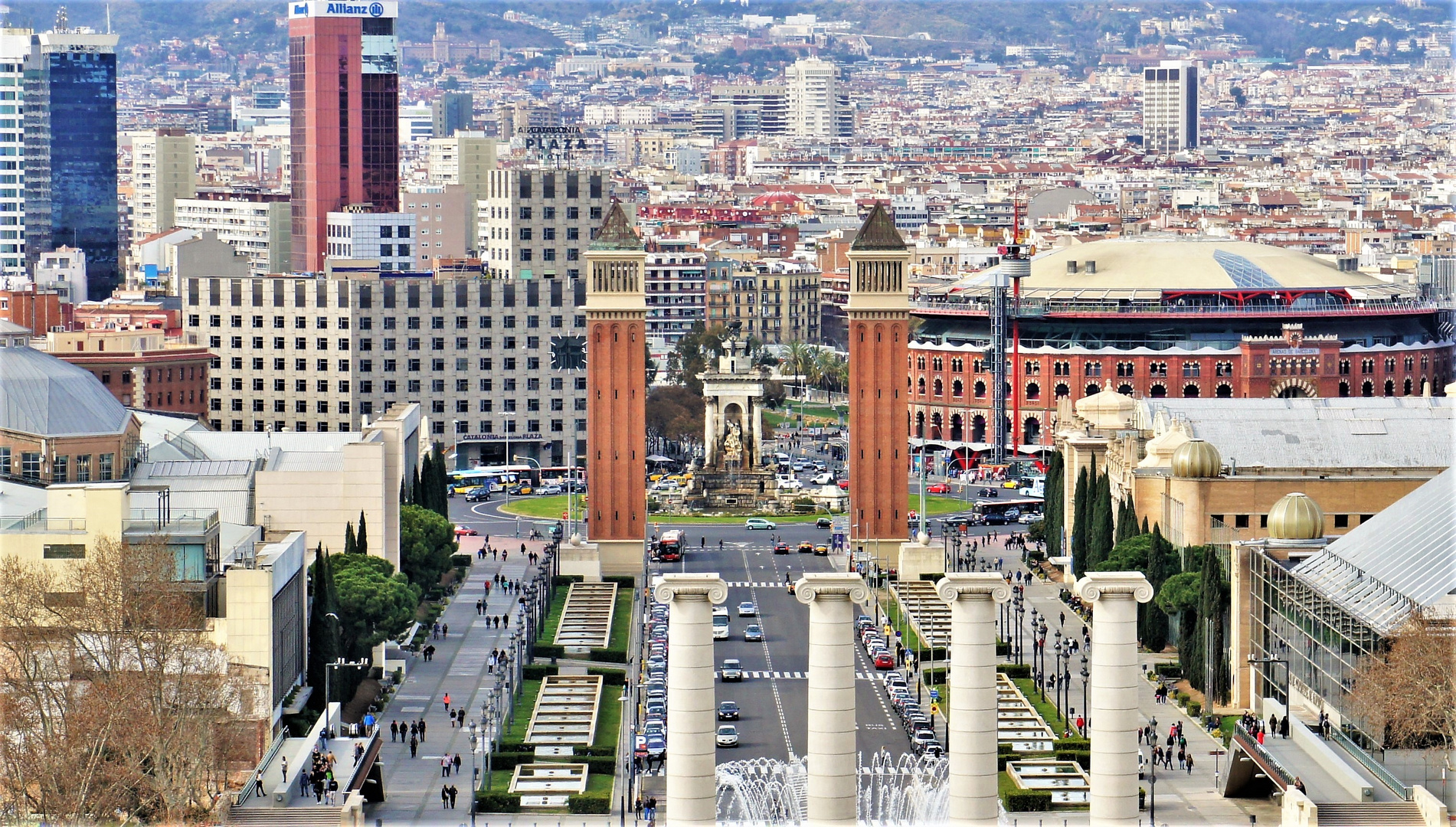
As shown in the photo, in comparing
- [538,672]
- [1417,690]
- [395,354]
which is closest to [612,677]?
[538,672]

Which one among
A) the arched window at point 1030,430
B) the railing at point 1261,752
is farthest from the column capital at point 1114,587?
the arched window at point 1030,430

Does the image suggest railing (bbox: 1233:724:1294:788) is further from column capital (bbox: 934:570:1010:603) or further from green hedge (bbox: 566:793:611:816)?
column capital (bbox: 934:570:1010:603)

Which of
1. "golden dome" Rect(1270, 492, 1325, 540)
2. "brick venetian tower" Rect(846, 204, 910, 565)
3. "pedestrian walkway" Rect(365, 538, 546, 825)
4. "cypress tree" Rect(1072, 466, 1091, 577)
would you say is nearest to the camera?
"pedestrian walkway" Rect(365, 538, 546, 825)

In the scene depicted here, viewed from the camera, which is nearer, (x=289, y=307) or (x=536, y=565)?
(x=536, y=565)

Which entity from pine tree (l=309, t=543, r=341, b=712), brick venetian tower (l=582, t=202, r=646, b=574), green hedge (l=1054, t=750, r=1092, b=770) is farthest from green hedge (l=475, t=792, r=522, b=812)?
brick venetian tower (l=582, t=202, r=646, b=574)

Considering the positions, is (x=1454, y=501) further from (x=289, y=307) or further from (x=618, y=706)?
(x=289, y=307)

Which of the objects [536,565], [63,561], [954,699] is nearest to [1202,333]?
[536,565]

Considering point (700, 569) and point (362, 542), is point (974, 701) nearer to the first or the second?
point (362, 542)
